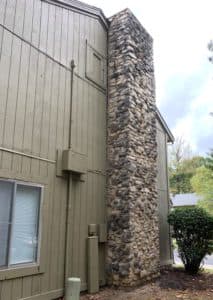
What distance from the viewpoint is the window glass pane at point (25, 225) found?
17.9 feet

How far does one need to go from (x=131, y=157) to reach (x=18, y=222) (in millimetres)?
3524

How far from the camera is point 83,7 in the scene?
813cm

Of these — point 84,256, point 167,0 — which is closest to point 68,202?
point 84,256

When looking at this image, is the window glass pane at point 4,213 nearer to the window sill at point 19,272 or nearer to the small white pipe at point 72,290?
the window sill at point 19,272

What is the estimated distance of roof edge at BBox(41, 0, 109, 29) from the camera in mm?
7433

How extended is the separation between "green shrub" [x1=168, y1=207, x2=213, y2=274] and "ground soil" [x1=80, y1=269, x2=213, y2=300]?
67cm

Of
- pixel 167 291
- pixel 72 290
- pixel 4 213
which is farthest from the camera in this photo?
pixel 167 291

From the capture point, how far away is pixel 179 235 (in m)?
9.53

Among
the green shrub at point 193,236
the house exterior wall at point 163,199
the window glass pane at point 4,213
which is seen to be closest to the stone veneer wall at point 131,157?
the green shrub at point 193,236

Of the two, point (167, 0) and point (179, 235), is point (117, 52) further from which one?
point (179, 235)

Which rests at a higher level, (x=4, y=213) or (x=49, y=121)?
(x=49, y=121)

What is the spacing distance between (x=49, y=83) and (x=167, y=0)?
4.20m

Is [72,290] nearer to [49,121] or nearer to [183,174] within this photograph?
[49,121]

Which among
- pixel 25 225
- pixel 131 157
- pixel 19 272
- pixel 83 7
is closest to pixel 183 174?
pixel 131 157
